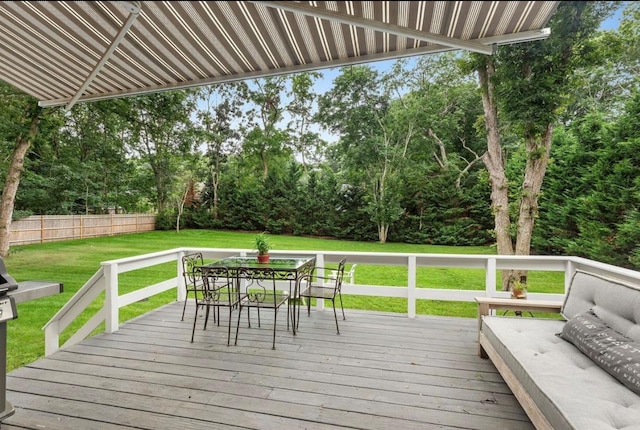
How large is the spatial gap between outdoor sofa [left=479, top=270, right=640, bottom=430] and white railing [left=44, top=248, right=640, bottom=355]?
0.84 meters

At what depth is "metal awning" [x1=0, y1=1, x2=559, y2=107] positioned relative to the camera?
1716 millimetres

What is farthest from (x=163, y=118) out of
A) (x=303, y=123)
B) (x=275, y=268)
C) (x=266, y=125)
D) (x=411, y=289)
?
(x=303, y=123)

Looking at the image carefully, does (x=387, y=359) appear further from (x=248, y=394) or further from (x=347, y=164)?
(x=347, y=164)

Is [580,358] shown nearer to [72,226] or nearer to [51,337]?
[51,337]

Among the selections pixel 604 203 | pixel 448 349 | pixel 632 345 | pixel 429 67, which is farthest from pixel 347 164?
pixel 632 345

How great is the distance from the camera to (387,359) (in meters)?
2.90

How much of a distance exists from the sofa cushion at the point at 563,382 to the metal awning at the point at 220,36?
175 centimetres

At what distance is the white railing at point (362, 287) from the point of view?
3.28 m

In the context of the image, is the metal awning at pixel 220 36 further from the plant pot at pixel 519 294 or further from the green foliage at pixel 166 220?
the green foliage at pixel 166 220

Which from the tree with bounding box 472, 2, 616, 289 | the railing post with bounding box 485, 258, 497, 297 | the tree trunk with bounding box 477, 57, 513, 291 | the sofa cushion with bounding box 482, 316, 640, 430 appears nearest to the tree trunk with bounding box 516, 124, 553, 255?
the tree with bounding box 472, 2, 616, 289

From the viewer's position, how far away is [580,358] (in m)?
2.05

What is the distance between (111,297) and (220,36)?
2.78 metres

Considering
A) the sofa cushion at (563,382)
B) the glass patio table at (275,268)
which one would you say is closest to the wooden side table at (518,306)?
the sofa cushion at (563,382)

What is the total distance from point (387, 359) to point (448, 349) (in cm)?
63
